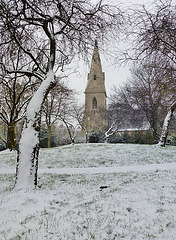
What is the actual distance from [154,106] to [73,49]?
1353 centimetres

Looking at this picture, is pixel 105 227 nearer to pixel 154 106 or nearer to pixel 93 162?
pixel 93 162

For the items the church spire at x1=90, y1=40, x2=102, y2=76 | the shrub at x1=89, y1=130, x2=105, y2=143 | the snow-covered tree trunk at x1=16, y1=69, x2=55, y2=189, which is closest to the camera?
the snow-covered tree trunk at x1=16, y1=69, x2=55, y2=189

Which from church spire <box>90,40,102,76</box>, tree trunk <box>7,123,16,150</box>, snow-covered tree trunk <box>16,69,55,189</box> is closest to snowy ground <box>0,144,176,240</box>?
snow-covered tree trunk <box>16,69,55,189</box>

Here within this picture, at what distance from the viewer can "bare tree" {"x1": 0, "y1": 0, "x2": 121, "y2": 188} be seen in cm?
Result: 387

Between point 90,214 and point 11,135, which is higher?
point 11,135

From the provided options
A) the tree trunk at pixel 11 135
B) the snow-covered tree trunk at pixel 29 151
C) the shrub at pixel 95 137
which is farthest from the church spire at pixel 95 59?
the shrub at pixel 95 137

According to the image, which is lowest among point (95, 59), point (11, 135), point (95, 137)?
point (95, 137)

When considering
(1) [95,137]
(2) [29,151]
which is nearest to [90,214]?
(2) [29,151]

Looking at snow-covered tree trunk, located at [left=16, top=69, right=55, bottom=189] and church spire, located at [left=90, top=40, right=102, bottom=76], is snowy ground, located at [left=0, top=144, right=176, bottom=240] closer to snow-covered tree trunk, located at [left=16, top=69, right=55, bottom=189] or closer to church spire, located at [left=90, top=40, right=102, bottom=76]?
snow-covered tree trunk, located at [left=16, top=69, right=55, bottom=189]

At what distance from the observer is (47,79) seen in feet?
15.6

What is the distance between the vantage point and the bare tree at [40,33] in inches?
152

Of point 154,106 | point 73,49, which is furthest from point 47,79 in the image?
A: point 154,106

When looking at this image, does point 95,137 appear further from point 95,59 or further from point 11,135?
point 95,59

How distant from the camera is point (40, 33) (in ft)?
20.8
